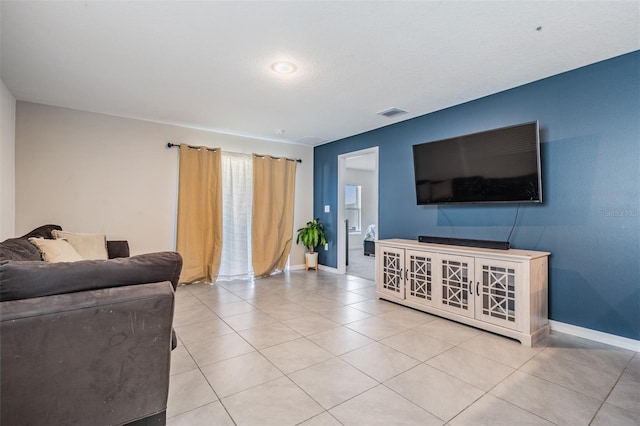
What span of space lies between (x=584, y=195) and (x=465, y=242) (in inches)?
43.6

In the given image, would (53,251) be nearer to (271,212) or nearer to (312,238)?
(271,212)

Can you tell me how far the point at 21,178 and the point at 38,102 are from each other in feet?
3.10

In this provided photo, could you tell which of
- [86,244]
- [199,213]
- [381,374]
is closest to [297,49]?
[381,374]

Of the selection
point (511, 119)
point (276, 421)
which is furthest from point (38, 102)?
point (511, 119)

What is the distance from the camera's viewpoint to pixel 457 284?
10.3ft

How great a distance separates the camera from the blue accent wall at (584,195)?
250 cm

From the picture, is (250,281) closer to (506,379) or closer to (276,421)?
(276,421)

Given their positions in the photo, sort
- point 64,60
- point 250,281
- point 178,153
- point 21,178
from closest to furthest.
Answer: point 64,60, point 21,178, point 178,153, point 250,281

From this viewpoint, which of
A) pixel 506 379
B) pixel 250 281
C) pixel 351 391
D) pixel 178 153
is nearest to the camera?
pixel 351 391

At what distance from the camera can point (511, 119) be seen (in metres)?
3.20

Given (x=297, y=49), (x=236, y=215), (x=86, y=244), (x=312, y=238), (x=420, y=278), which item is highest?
(x=297, y=49)

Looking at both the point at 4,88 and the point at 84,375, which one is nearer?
the point at 84,375

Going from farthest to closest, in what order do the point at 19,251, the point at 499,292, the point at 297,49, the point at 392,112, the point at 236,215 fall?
the point at 236,215
the point at 392,112
the point at 499,292
the point at 297,49
the point at 19,251

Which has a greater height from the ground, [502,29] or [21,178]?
[502,29]
